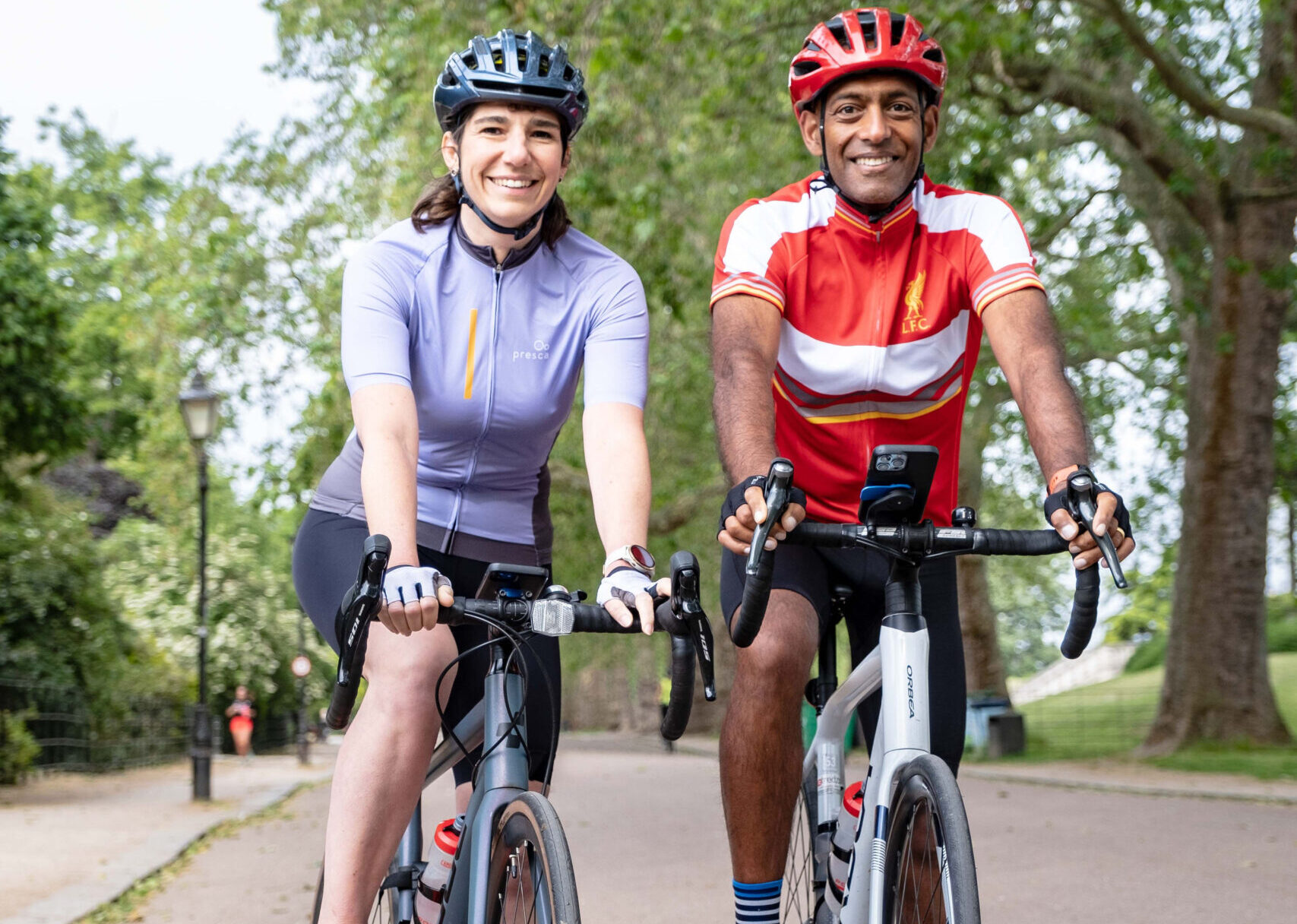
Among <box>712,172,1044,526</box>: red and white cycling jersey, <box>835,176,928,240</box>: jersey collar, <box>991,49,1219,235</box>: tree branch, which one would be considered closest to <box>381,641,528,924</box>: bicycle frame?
<box>712,172,1044,526</box>: red and white cycling jersey

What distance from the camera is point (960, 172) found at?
39.7 feet

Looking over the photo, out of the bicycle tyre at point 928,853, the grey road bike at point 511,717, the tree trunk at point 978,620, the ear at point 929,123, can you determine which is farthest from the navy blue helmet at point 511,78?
the tree trunk at point 978,620

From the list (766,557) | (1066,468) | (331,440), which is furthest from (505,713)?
(331,440)

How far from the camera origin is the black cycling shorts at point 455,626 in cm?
311

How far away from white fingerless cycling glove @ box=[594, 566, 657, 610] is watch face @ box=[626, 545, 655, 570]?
4cm

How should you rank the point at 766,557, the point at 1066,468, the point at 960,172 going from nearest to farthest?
the point at 766,557 → the point at 1066,468 → the point at 960,172

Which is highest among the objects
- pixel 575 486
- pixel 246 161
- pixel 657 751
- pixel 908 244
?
pixel 246 161

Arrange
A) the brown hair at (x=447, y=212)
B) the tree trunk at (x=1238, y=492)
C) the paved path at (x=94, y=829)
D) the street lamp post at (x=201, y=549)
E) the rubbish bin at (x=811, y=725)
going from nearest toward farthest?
1. the brown hair at (x=447, y=212)
2. the rubbish bin at (x=811, y=725)
3. the paved path at (x=94, y=829)
4. the tree trunk at (x=1238, y=492)
5. the street lamp post at (x=201, y=549)

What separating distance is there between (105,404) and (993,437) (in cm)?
1428

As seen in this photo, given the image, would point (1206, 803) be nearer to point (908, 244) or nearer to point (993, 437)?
point (908, 244)

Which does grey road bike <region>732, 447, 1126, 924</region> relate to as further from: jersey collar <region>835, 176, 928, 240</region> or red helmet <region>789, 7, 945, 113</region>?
red helmet <region>789, 7, 945, 113</region>

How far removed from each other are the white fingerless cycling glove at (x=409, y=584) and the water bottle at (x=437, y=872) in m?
0.85

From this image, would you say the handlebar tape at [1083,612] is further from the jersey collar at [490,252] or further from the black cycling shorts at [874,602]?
the jersey collar at [490,252]

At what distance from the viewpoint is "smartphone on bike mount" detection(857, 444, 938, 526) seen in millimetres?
2650
